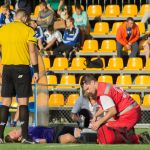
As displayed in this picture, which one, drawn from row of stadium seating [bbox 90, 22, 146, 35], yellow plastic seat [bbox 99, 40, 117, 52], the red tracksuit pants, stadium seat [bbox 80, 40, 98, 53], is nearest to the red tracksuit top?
the red tracksuit pants

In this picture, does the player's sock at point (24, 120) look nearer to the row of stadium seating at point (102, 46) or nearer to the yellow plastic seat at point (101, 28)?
the row of stadium seating at point (102, 46)

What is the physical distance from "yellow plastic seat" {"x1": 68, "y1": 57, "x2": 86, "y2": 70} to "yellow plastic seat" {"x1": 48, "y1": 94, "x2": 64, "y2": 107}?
7.30 ft

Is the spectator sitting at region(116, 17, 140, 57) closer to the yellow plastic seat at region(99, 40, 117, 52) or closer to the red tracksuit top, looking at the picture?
the yellow plastic seat at region(99, 40, 117, 52)

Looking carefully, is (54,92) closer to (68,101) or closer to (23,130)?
(68,101)

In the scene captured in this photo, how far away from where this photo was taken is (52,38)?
71.5ft

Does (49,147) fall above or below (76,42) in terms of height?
below

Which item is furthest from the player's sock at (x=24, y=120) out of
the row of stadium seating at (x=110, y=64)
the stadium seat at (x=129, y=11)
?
the stadium seat at (x=129, y=11)

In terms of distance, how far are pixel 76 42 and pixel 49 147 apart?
1037cm

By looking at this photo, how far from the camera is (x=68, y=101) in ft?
60.2

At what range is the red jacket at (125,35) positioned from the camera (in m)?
20.8

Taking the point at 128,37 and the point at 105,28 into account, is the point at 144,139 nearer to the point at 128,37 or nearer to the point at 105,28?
the point at 128,37

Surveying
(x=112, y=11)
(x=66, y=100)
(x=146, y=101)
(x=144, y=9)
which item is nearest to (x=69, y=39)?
(x=112, y=11)

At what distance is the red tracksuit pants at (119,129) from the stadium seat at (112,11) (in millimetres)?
10797

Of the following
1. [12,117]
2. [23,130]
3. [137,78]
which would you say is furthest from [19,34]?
[137,78]
